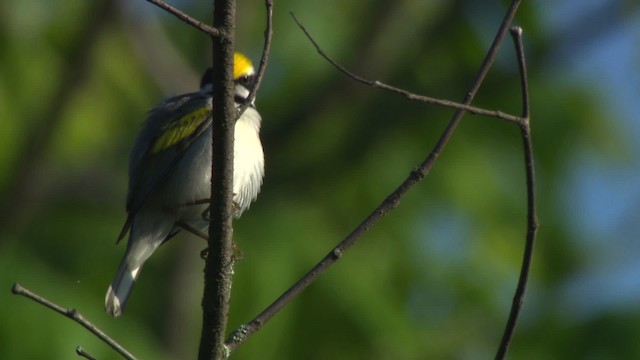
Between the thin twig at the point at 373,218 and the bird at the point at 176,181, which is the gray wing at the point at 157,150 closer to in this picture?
the bird at the point at 176,181

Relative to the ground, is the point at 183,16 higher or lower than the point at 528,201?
lower

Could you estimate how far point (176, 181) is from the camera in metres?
6.07

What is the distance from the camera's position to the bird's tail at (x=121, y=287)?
612 cm

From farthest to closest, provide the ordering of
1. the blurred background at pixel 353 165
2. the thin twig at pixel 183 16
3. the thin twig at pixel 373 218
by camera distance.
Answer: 1. the blurred background at pixel 353 165
2. the thin twig at pixel 373 218
3. the thin twig at pixel 183 16

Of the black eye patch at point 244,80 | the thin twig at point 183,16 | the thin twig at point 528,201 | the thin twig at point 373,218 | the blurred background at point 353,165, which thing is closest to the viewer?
the thin twig at point 183,16

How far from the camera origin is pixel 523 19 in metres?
10.5

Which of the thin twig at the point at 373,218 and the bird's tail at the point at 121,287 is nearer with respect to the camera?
the thin twig at the point at 373,218

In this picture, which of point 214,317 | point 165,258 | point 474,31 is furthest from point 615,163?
point 214,317

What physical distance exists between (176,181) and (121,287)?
2.27 feet

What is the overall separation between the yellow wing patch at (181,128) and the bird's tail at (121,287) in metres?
0.69

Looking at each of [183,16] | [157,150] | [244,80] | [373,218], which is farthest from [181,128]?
[183,16]

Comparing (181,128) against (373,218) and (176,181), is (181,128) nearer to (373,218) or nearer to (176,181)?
(176,181)

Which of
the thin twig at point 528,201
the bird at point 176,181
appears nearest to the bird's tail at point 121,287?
the bird at point 176,181

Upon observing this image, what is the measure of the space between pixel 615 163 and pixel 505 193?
52.4 inches
